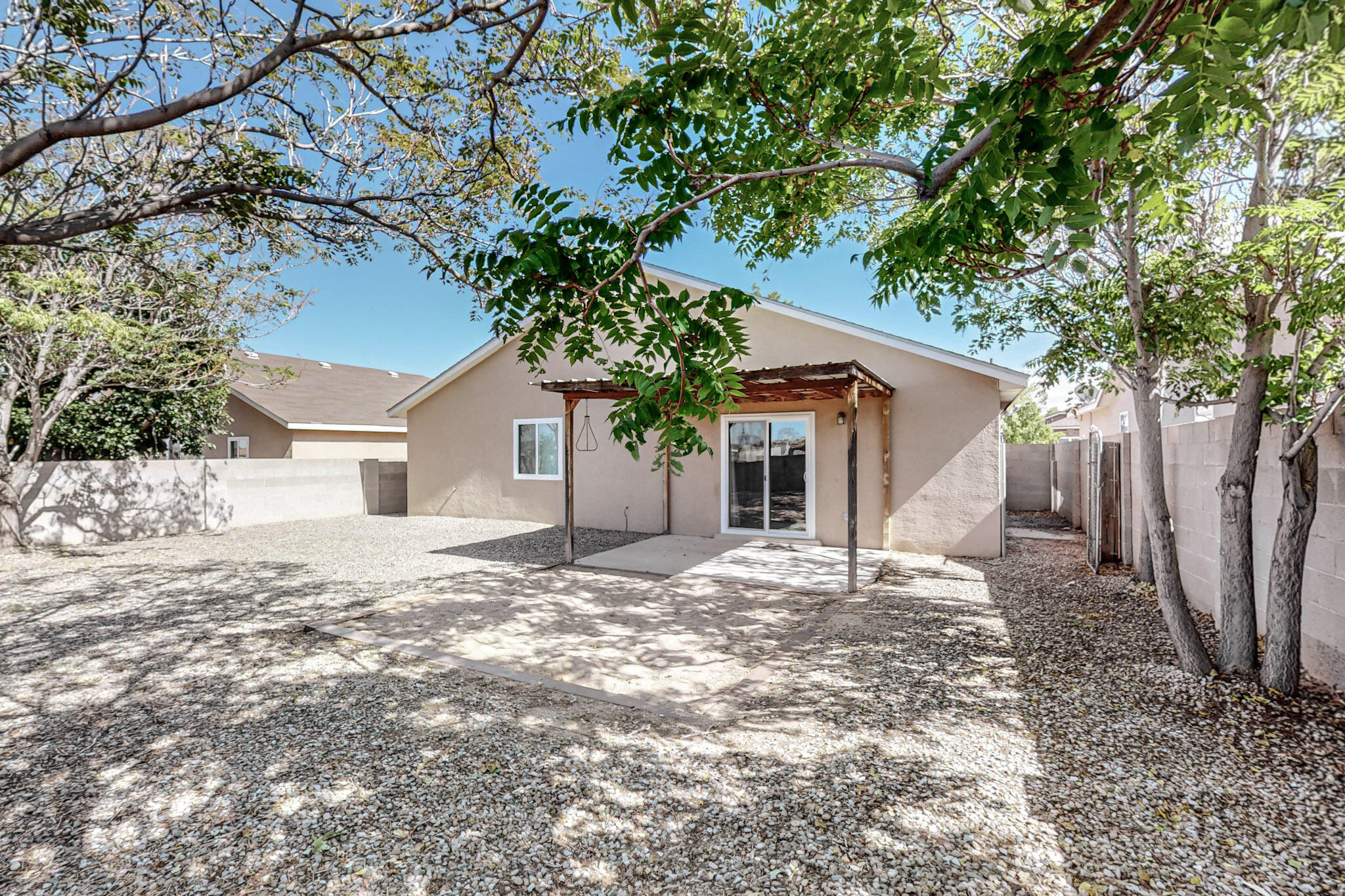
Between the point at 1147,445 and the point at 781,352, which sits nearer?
the point at 1147,445

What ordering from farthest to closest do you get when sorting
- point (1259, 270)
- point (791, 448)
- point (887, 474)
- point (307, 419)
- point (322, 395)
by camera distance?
point (322, 395) < point (307, 419) < point (791, 448) < point (887, 474) < point (1259, 270)

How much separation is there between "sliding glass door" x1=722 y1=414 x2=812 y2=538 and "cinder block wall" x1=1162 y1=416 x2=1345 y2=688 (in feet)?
16.3

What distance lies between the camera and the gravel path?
232cm

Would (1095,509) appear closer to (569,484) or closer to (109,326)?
(569,484)

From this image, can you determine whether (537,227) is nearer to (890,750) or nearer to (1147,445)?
(890,750)

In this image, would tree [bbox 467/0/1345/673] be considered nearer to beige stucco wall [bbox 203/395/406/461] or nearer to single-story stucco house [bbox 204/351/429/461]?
single-story stucco house [bbox 204/351/429/461]

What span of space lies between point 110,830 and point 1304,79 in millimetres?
7573

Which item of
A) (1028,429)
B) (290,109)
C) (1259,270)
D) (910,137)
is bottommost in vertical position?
(1028,429)

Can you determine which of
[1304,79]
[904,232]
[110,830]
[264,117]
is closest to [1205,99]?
[904,232]

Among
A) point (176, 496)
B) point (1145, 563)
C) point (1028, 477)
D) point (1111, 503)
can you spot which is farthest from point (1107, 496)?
point (176, 496)

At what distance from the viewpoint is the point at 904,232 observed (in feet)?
8.28

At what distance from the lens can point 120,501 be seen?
36.3 feet

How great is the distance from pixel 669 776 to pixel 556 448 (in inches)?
401

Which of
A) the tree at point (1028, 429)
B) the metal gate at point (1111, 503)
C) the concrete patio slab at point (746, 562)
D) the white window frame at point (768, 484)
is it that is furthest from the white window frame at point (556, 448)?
the tree at point (1028, 429)
